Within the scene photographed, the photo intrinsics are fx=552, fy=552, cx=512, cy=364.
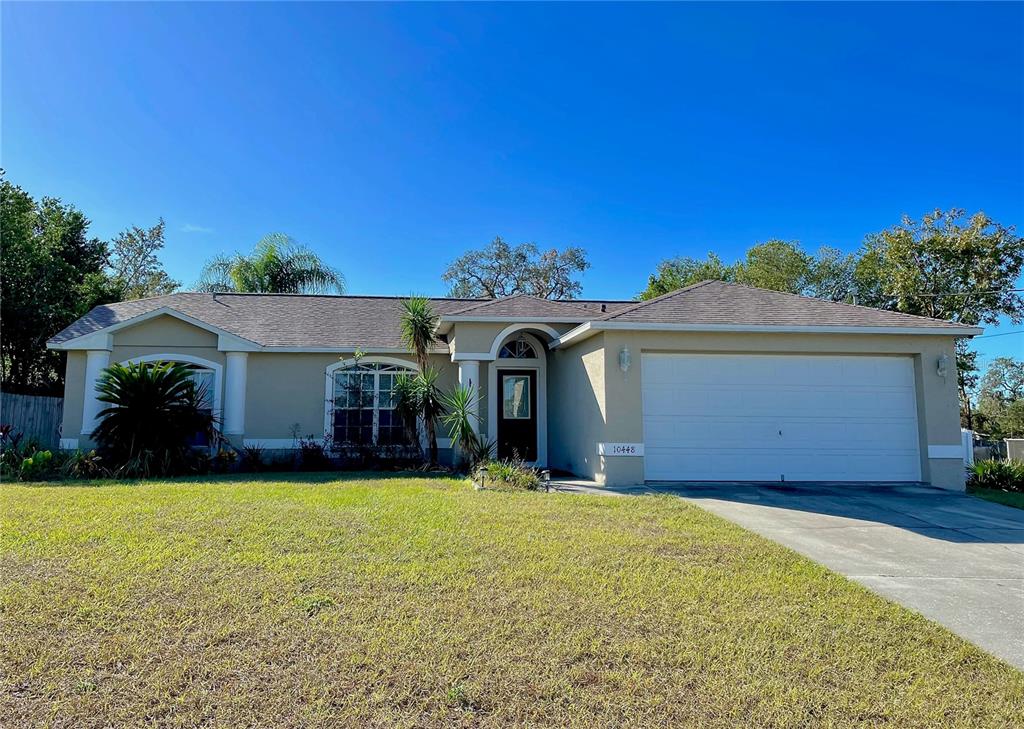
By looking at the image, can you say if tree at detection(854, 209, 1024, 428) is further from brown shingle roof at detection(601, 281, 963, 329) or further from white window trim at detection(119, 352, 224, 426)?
white window trim at detection(119, 352, 224, 426)

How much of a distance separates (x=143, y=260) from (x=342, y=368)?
89.3ft

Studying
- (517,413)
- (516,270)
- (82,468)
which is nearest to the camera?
(82,468)

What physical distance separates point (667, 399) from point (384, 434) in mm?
7060

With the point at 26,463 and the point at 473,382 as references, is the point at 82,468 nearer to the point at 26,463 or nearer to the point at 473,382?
the point at 26,463

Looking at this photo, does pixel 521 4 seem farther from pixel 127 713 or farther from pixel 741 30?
pixel 127 713

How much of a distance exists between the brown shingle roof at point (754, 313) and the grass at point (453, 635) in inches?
210

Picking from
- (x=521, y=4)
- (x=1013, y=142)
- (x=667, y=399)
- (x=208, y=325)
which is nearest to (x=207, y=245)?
(x=208, y=325)

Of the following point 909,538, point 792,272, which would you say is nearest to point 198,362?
point 909,538

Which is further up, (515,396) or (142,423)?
(515,396)

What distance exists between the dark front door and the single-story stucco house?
275mm

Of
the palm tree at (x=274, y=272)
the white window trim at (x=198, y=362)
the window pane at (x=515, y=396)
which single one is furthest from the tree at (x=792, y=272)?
the white window trim at (x=198, y=362)

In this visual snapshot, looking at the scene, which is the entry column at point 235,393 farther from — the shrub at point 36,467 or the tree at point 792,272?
the tree at point 792,272

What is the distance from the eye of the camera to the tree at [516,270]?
35188 millimetres

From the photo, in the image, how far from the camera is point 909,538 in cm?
662
